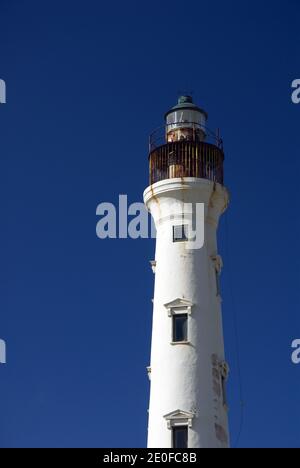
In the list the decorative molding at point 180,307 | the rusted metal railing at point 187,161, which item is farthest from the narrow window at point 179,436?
the rusted metal railing at point 187,161

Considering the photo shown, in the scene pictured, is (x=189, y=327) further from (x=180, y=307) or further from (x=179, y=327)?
(x=180, y=307)

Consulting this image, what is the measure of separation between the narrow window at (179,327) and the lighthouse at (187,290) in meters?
0.03

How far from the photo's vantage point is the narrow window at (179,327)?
143 ft

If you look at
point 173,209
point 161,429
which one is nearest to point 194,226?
point 173,209

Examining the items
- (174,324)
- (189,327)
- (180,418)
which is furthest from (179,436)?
(174,324)

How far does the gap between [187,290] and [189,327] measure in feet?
4.34

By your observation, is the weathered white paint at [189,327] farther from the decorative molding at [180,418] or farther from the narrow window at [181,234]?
the narrow window at [181,234]

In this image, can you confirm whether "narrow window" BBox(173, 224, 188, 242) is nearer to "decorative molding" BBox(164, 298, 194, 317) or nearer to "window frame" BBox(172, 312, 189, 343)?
"decorative molding" BBox(164, 298, 194, 317)

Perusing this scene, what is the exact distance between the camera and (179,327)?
4391 centimetres

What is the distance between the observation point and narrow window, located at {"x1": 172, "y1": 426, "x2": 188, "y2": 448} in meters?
42.0
